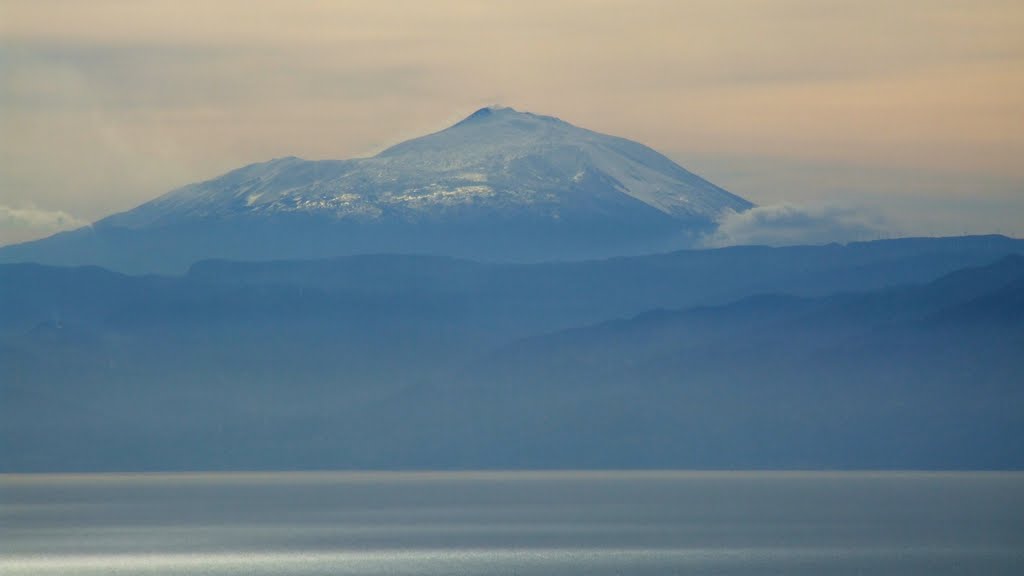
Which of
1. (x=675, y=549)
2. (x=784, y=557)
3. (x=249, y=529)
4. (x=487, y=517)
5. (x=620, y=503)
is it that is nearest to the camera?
(x=784, y=557)

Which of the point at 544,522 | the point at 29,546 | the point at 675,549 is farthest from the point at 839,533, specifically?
the point at 29,546

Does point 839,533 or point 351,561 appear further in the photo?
point 839,533

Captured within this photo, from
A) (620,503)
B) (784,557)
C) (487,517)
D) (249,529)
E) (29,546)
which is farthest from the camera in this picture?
(620,503)

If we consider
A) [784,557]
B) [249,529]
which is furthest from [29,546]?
[784,557]

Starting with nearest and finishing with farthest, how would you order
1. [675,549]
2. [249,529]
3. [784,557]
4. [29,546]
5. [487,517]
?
[784,557] → [675,549] → [29,546] → [249,529] → [487,517]

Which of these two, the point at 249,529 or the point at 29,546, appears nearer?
the point at 29,546

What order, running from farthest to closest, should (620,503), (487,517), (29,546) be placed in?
(620,503), (487,517), (29,546)

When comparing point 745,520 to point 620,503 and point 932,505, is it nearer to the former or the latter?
point 932,505

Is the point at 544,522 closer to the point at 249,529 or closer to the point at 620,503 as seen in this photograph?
the point at 249,529
